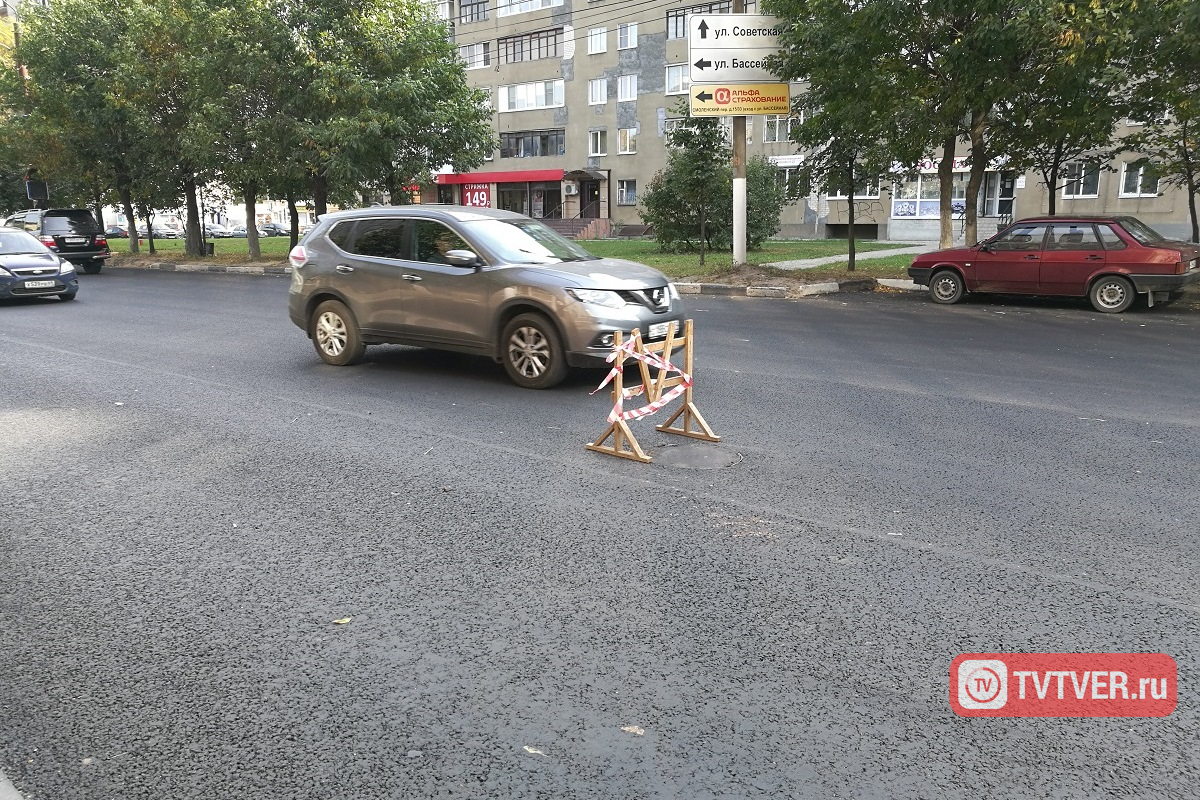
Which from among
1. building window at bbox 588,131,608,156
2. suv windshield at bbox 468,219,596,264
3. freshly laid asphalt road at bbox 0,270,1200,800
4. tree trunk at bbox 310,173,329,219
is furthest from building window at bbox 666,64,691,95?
freshly laid asphalt road at bbox 0,270,1200,800

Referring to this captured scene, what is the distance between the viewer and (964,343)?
1184cm

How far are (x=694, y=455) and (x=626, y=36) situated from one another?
163 ft

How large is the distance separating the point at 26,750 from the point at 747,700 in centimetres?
247

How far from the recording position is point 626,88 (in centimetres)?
5219

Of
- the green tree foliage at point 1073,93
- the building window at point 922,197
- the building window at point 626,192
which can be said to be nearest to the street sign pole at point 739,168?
the green tree foliage at point 1073,93

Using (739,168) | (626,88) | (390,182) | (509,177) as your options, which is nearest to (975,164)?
(739,168)

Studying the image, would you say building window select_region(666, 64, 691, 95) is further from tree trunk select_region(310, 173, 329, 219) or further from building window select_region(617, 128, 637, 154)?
tree trunk select_region(310, 173, 329, 219)

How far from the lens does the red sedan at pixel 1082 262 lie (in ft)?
48.2

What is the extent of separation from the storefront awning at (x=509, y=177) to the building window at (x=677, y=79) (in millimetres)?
8856

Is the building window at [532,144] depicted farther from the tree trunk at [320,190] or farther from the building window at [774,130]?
the tree trunk at [320,190]

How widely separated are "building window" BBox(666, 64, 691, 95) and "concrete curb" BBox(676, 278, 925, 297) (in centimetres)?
3256

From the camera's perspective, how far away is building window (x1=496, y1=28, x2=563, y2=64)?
54406 millimetres
